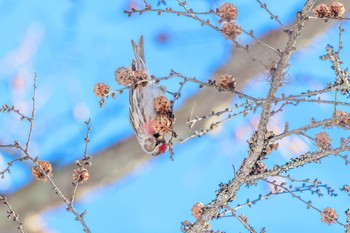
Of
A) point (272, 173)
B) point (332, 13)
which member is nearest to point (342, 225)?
point (272, 173)

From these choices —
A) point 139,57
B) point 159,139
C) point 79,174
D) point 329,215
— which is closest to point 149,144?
point 159,139

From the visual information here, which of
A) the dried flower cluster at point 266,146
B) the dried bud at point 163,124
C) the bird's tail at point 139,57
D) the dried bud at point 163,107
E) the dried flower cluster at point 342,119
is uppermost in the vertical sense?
the bird's tail at point 139,57

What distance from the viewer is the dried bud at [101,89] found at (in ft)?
4.46

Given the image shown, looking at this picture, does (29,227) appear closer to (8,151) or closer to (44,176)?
(8,151)

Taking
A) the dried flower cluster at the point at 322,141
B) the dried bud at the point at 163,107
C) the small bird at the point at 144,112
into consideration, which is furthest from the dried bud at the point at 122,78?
the small bird at the point at 144,112

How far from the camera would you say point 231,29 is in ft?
4.25

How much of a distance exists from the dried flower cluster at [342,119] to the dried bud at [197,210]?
0.38 metres

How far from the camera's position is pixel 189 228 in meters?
1.42

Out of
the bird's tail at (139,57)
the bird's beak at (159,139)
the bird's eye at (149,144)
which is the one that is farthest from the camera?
the bird's tail at (139,57)

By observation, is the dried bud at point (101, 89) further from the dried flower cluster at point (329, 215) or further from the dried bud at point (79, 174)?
the dried flower cluster at point (329, 215)

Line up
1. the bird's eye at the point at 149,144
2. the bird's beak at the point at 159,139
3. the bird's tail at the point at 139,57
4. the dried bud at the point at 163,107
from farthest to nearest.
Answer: the bird's tail at the point at 139,57 → the bird's eye at the point at 149,144 → the bird's beak at the point at 159,139 → the dried bud at the point at 163,107

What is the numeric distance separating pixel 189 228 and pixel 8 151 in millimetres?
1500

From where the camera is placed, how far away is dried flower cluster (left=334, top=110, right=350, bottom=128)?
3.95 ft

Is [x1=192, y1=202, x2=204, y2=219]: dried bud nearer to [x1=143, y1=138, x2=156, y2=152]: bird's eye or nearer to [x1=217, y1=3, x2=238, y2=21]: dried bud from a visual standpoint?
[x1=217, y1=3, x2=238, y2=21]: dried bud
